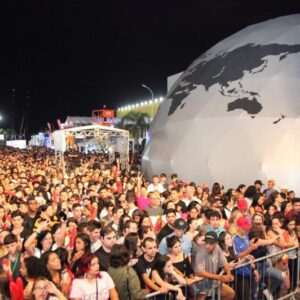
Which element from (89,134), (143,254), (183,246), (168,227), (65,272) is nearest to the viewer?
(65,272)

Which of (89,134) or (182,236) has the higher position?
(89,134)

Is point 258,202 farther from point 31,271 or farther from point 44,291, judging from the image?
point 44,291

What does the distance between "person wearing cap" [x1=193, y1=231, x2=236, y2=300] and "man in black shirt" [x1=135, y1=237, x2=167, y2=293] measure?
0.61 meters

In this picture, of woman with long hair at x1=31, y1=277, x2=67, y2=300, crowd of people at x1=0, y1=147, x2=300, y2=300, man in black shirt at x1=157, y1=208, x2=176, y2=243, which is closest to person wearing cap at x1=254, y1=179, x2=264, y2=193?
crowd of people at x1=0, y1=147, x2=300, y2=300

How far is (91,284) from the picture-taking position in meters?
4.28

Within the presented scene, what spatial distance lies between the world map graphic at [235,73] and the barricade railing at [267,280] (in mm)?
8645

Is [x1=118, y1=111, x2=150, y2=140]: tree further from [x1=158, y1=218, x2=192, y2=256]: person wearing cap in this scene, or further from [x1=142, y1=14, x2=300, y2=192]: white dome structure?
[x1=158, y1=218, x2=192, y2=256]: person wearing cap

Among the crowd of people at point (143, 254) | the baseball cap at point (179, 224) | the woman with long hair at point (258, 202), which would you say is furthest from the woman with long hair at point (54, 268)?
the woman with long hair at point (258, 202)

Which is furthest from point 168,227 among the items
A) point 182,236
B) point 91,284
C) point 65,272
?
point 91,284

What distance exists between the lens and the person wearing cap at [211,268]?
5137mm

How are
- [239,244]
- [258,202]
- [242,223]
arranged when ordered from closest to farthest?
→ [239,244], [242,223], [258,202]

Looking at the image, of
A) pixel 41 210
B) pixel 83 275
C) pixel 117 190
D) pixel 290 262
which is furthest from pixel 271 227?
pixel 117 190

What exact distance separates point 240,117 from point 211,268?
10345mm

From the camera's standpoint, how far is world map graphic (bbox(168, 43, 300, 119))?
15219 millimetres
